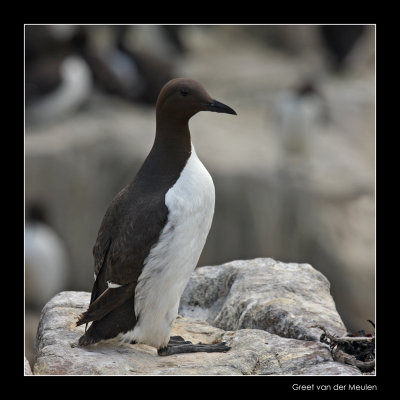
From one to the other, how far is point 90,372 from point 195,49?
1842 cm

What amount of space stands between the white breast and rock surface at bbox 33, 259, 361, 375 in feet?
0.70

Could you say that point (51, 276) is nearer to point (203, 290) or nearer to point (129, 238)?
point (203, 290)

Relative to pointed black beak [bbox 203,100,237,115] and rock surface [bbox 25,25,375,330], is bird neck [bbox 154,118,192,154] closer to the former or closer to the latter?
pointed black beak [bbox 203,100,237,115]

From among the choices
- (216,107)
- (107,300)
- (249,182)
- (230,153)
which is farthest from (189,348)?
(230,153)

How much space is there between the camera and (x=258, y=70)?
68.5 ft

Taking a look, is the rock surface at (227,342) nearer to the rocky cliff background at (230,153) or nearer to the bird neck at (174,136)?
the bird neck at (174,136)

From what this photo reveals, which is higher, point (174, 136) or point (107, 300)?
point (174, 136)

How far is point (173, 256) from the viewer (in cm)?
558

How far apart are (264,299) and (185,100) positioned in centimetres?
163

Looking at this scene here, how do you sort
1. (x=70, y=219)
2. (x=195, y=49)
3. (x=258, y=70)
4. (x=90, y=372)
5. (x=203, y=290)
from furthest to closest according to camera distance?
(x=195, y=49) < (x=258, y=70) < (x=70, y=219) < (x=203, y=290) < (x=90, y=372)

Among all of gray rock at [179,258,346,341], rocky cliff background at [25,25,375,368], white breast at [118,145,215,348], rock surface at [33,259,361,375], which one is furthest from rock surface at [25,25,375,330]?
white breast at [118,145,215,348]

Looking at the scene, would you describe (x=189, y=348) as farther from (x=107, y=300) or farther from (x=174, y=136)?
(x=174, y=136)

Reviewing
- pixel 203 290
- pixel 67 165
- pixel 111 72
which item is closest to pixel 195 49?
pixel 111 72

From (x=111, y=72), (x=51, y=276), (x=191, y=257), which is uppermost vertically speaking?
(x=111, y=72)
